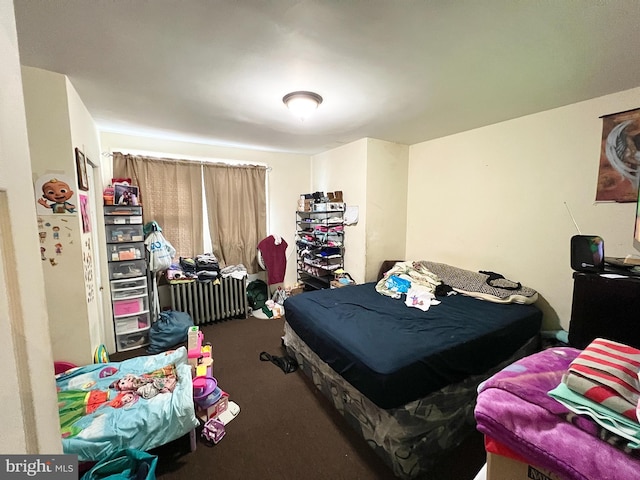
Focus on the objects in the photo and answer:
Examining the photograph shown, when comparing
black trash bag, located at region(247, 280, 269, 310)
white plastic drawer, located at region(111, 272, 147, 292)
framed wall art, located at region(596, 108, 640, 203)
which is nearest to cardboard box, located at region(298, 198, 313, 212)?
black trash bag, located at region(247, 280, 269, 310)

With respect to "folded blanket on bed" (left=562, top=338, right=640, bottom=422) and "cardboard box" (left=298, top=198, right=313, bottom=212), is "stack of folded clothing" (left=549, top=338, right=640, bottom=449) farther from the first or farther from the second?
"cardboard box" (left=298, top=198, right=313, bottom=212)

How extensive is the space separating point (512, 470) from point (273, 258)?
12.1ft

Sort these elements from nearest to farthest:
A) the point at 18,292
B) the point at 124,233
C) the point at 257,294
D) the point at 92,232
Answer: the point at 18,292
the point at 92,232
the point at 124,233
the point at 257,294

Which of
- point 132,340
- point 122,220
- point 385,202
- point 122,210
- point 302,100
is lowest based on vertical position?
point 132,340

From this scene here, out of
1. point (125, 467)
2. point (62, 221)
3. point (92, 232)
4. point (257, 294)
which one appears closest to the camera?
point (125, 467)

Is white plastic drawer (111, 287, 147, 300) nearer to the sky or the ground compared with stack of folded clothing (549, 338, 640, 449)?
nearer to the ground

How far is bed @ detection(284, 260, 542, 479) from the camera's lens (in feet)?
4.80

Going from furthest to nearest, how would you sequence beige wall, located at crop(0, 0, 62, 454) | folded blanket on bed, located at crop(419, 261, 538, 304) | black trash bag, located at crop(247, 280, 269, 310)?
black trash bag, located at crop(247, 280, 269, 310) < folded blanket on bed, located at crop(419, 261, 538, 304) < beige wall, located at crop(0, 0, 62, 454)

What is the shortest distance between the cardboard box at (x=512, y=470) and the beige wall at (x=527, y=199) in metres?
2.47

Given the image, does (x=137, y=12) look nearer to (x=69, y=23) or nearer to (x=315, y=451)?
(x=69, y=23)

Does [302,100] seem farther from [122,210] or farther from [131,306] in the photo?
[131,306]

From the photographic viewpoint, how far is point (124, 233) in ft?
9.05

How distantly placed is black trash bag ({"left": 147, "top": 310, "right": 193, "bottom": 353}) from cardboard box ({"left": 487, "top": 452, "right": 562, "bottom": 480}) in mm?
3030

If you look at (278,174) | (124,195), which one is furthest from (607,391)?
(278,174)
